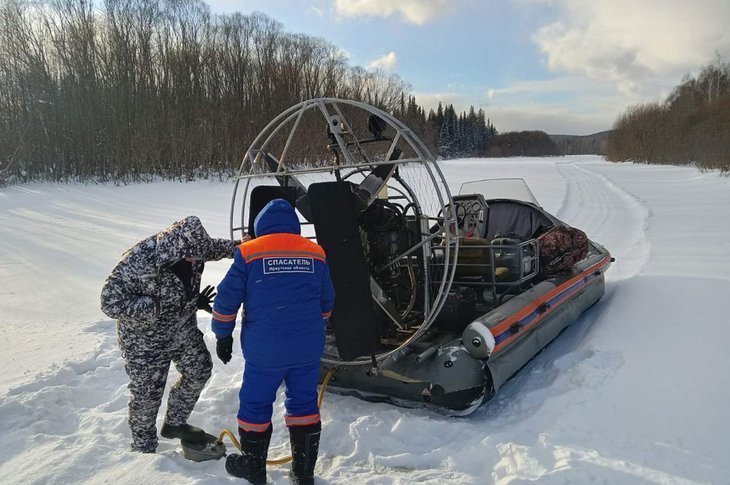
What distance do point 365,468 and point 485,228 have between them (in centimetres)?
400

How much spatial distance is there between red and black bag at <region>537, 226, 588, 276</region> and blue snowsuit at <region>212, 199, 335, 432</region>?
118 inches

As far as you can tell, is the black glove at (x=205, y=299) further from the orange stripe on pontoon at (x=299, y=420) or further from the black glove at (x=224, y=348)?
the orange stripe on pontoon at (x=299, y=420)

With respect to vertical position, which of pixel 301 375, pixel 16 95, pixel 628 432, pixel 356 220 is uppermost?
pixel 16 95

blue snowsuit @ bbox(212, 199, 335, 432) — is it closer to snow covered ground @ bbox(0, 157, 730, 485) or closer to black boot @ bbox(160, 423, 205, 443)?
snow covered ground @ bbox(0, 157, 730, 485)

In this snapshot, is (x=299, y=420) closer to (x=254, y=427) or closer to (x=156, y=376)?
(x=254, y=427)

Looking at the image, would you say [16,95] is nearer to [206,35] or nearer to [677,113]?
[206,35]

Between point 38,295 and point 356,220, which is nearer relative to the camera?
point 356,220

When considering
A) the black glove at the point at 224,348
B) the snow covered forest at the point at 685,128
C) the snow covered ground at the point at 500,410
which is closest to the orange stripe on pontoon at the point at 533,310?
the snow covered ground at the point at 500,410

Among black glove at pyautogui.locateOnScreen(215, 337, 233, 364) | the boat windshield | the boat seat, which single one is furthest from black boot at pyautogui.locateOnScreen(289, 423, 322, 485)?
the boat windshield

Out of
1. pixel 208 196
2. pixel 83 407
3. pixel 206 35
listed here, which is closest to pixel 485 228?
pixel 83 407

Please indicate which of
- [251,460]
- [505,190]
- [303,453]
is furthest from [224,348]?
[505,190]

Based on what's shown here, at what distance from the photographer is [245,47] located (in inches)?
955

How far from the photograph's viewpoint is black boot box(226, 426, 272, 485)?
2.65 m

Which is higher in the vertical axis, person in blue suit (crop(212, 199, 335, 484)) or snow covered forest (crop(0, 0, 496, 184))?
snow covered forest (crop(0, 0, 496, 184))
